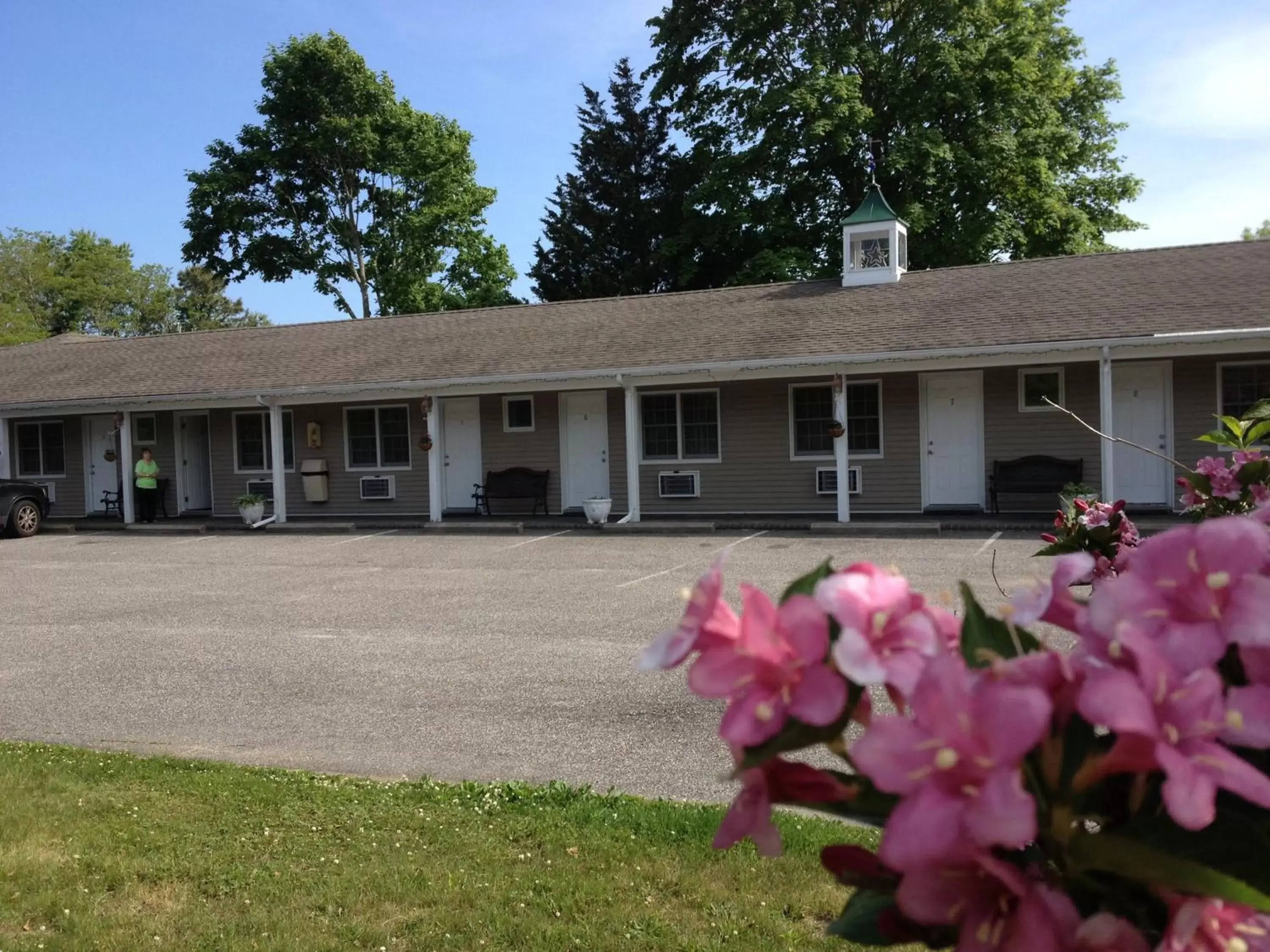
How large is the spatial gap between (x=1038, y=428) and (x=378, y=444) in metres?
13.8

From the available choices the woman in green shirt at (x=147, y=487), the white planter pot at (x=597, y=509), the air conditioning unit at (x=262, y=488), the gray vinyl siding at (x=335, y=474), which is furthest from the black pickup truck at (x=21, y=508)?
the white planter pot at (x=597, y=509)

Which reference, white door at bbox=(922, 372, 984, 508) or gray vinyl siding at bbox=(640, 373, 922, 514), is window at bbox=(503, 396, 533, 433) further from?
white door at bbox=(922, 372, 984, 508)

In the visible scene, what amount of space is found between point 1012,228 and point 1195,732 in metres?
33.5

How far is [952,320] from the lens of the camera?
768 inches

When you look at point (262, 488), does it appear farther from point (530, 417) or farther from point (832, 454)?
point (832, 454)

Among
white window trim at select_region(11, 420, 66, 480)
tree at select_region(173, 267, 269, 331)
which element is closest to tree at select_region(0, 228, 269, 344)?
tree at select_region(173, 267, 269, 331)

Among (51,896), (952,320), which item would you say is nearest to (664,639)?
(51,896)

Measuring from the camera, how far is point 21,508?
23016 millimetres

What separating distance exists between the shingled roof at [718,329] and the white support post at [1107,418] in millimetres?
510

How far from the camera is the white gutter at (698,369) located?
55.2ft

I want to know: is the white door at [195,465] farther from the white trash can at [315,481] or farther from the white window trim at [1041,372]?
the white window trim at [1041,372]

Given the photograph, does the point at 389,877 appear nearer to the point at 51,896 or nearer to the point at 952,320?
the point at 51,896

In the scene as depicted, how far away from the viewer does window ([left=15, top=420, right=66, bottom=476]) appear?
89.9 feet

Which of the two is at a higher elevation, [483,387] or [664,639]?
[483,387]
